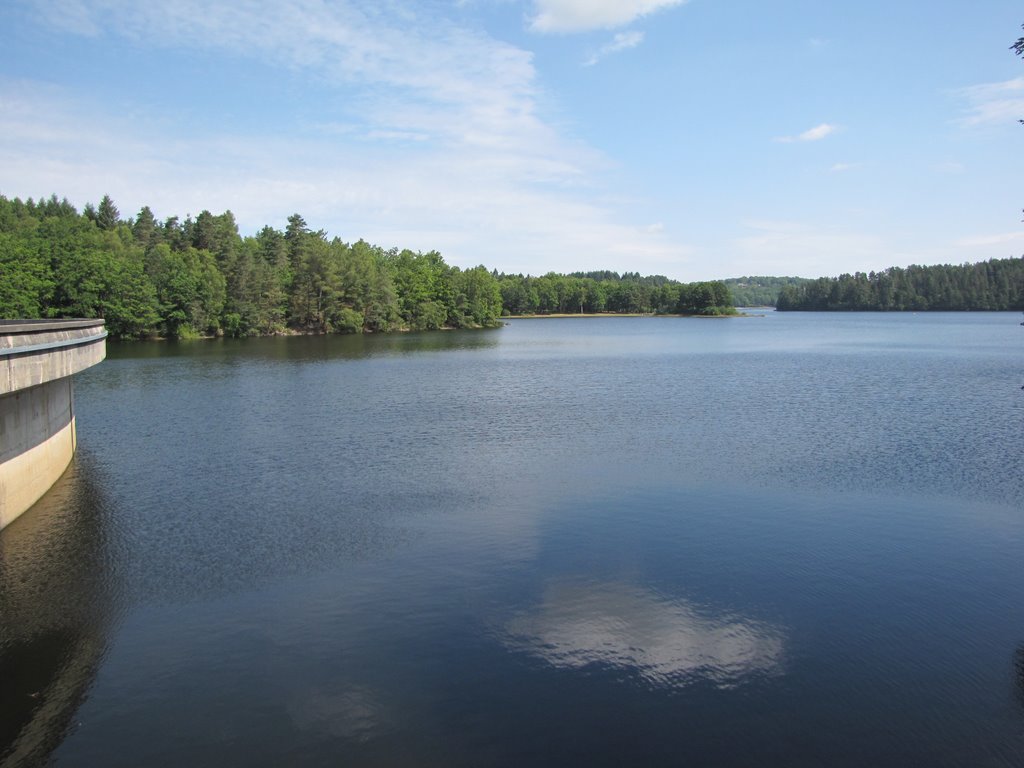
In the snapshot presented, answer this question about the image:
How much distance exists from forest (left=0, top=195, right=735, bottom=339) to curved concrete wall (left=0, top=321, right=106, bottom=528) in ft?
219

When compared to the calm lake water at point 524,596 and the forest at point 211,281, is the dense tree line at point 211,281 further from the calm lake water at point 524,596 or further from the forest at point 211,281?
the calm lake water at point 524,596

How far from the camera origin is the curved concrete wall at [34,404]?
16.6m

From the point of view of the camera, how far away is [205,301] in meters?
96.1

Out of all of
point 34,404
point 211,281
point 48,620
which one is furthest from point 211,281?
point 48,620

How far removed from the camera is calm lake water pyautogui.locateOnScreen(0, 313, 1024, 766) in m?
9.80

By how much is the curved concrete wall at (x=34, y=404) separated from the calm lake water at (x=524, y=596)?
0.87 m

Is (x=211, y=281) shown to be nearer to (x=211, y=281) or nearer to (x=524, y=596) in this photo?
(x=211, y=281)

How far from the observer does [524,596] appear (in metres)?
14.1

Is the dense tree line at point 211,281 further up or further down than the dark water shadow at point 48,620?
further up

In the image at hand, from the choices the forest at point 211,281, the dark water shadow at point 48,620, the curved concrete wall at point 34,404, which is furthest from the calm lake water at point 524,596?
the forest at point 211,281

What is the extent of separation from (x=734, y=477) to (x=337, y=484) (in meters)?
12.7

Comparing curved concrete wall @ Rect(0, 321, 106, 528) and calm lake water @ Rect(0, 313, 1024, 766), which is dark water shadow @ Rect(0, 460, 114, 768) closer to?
calm lake water @ Rect(0, 313, 1024, 766)

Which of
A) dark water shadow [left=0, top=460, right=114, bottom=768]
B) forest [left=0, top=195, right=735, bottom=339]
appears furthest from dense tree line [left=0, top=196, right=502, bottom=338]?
dark water shadow [left=0, top=460, right=114, bottom=768]

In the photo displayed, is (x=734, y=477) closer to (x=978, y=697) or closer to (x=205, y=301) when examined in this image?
(x=978, y=697)
